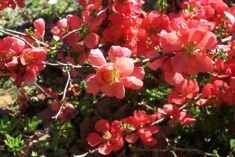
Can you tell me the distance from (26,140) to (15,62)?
1.06m

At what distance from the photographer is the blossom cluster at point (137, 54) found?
1864 mm

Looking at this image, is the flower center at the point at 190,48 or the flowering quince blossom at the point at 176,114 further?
the flowering quince blossom at the point at 176,114

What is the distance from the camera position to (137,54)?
2.29 meters

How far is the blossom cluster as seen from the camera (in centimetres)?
186

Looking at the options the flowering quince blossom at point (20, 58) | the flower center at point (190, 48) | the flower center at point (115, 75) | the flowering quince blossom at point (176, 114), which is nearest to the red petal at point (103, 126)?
the flowering quince blossom at point (176, 114)

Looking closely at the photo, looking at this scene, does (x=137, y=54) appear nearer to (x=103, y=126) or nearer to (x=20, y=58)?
(x=103, y=126)

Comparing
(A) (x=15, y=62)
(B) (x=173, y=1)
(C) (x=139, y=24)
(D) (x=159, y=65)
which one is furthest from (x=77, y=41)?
(B) (x=173, y=1)

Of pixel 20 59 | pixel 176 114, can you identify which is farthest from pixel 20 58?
pixel 176 114

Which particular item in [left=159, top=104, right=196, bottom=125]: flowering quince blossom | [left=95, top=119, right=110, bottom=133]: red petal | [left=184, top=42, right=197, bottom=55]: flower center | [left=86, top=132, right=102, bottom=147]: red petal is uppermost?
[left=184, top=42, right=197, bottom=55]: flower center

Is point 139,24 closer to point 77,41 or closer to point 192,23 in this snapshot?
point 77,41

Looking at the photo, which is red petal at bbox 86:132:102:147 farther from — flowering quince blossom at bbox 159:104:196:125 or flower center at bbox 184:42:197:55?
flower center at bbox 184:42:197:55

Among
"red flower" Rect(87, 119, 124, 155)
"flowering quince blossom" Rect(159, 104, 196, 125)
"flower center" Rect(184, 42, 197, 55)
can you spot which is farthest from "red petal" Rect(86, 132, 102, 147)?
"flower center" Rect(184, 42, 197, 55)

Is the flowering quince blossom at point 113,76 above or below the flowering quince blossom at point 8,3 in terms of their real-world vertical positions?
below

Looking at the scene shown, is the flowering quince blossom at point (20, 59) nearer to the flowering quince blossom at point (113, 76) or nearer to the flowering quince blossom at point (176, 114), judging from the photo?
the flowering quince blossom at point (113, 76)
